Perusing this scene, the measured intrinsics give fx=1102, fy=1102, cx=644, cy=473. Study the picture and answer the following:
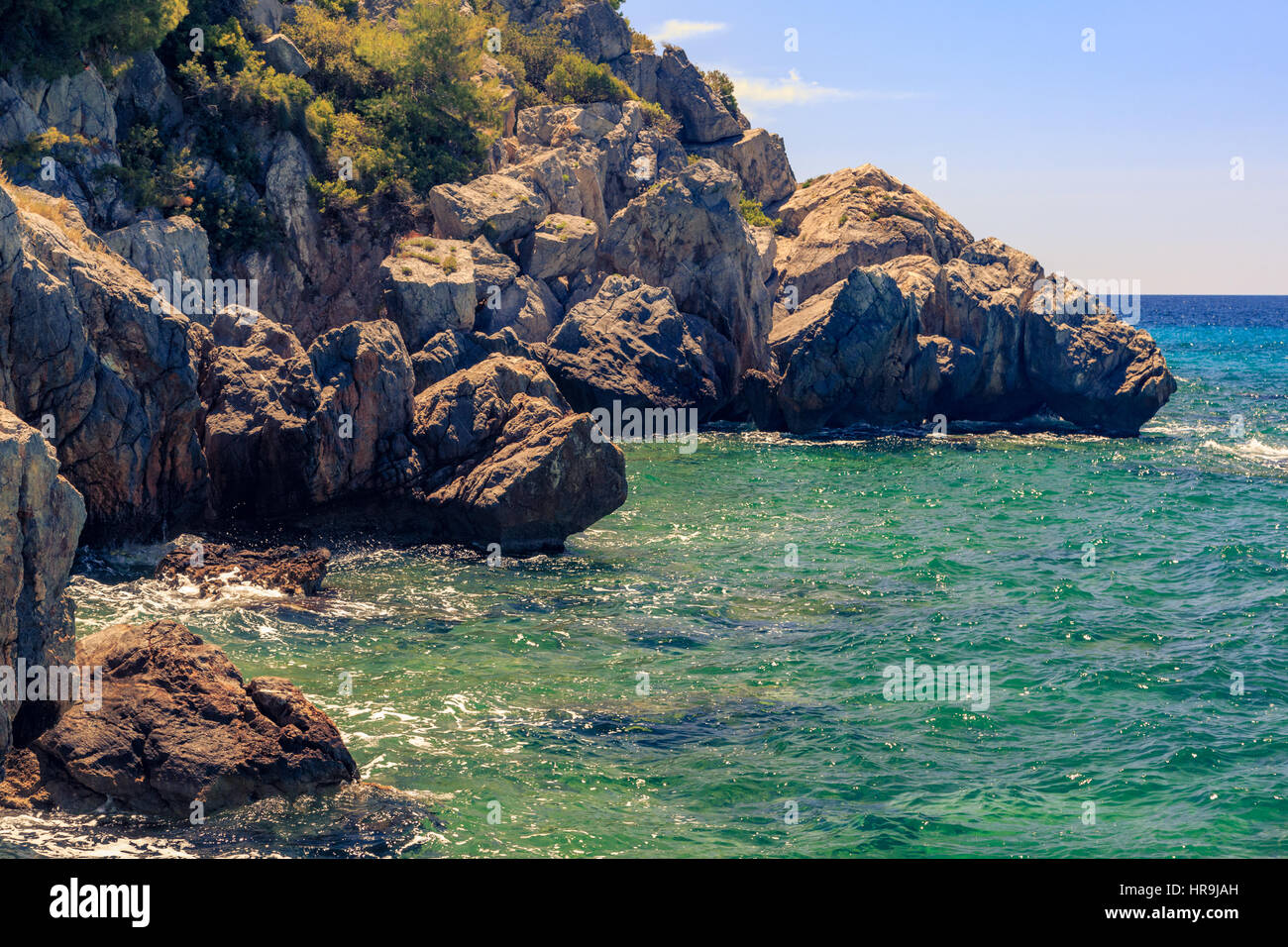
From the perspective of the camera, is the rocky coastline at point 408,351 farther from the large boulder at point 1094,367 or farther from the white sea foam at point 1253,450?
the white sea foam at point 1253,450

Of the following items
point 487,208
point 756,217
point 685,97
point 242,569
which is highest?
point 685,97

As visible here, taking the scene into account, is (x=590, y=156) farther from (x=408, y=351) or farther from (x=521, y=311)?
(x=408, y=351)

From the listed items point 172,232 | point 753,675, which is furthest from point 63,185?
point 753,675

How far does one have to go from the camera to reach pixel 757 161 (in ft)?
252

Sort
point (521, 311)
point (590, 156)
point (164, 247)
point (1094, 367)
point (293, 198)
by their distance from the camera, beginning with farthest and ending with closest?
1. point (590, 156)
2. point (1094, 367)
3. point (521, 311)
4. point (293, 198)
5. point (164, 247)

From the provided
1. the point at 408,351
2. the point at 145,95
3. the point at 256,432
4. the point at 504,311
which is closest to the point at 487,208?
the point at 504,311

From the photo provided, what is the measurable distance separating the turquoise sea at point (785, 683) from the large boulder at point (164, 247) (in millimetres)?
13429

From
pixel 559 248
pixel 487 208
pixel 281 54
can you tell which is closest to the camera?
pixel 281 54

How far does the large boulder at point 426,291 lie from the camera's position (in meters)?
41.6

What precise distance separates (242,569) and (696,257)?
36.5m

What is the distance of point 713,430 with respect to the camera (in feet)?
167

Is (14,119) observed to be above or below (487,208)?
below

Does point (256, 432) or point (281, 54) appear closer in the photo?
point (256, 432)

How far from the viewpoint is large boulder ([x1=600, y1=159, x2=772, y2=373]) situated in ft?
180
